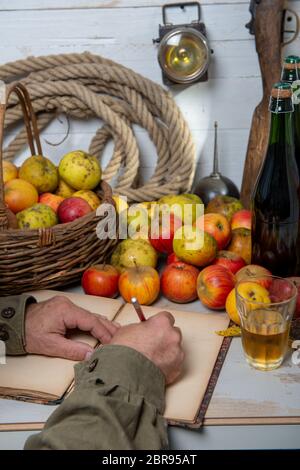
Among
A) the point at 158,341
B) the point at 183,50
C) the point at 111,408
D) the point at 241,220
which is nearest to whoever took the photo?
the point at 111,408

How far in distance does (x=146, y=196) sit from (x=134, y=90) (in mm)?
272

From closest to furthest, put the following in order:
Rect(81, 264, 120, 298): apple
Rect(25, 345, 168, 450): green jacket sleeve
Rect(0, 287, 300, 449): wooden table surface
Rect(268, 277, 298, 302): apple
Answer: Rect(25, 345, 168, 450): green jacket sleeve, Rect(0, 287, 300, 449): wooden table surface, Rect(268, 277, 298, 302): apple, Rect(81, 264, 120, 298): apple

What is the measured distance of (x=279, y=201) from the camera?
3.62 ft

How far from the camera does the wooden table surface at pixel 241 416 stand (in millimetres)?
853

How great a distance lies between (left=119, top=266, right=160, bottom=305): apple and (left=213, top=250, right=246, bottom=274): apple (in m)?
0.13

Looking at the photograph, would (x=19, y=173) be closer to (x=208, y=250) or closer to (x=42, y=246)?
(x=42, y=246)

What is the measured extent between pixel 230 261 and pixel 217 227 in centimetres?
8

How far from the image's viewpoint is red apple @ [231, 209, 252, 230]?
4.26 ft

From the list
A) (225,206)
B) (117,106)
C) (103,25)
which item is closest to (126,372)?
(225,206)

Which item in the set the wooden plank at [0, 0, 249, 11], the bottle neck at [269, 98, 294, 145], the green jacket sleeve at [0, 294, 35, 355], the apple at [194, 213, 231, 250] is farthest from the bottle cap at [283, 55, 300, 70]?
the green jacket sleeve at [0, 294, 35, 355]

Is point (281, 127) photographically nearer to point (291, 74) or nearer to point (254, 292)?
point (291, 74)

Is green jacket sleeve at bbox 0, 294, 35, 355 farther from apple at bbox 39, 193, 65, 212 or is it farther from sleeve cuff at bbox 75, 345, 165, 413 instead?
apple at bbox 39, 193, 65, 212
